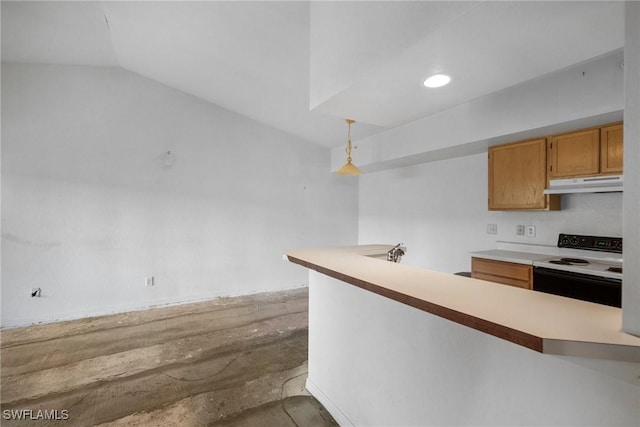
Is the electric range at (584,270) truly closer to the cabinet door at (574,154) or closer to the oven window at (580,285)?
the oven window at (580,285)

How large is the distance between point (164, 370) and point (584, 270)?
3464 mm

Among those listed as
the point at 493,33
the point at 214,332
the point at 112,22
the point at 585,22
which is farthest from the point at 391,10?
the point at 214,332

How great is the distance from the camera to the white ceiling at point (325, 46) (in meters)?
1.50

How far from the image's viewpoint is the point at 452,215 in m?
3.88

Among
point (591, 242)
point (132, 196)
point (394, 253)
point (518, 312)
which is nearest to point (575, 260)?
point (591, 242)

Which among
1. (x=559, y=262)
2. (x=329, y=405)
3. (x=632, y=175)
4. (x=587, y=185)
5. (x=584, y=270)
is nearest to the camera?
(x=632, y=175)

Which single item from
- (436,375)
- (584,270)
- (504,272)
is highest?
(584,270)

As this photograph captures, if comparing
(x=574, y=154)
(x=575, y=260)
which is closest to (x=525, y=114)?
(x=574, y=154)

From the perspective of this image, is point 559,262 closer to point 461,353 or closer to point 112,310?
point 461,353

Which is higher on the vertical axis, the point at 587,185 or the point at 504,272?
the point at 587,185

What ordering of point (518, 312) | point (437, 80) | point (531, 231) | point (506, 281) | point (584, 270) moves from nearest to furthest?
1. point (518, 312)
2. point (437, 80)
3. point (584, 270)
4. point (506, 281)
5. point (531, 231)

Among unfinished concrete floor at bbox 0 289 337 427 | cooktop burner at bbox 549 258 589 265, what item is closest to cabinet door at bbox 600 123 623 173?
cooktop burner at bbox 549 258 589 265

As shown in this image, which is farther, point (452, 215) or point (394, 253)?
point (452, 215)

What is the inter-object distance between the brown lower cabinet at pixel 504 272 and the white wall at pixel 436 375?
75.8 inches
